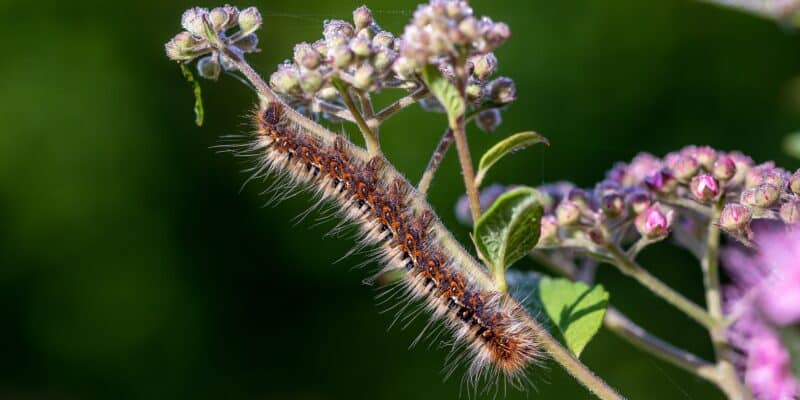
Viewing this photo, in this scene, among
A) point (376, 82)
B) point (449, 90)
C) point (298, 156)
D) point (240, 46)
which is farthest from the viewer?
point (298, 156)

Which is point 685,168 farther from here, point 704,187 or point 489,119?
point 489,119

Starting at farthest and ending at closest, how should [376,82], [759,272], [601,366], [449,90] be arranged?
[601,366], [759,272], [376,82], [449,90]

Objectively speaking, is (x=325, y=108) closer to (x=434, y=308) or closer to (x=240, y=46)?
(x=240, y=46)

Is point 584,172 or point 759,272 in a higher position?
point 759,272

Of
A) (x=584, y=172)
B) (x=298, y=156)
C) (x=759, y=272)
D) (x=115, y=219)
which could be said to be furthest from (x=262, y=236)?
(x=759, y=272)

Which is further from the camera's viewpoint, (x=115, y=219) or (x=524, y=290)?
(x=115, y=219)

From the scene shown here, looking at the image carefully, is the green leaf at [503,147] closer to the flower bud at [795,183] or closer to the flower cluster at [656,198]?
the flower cluster at [656,198]

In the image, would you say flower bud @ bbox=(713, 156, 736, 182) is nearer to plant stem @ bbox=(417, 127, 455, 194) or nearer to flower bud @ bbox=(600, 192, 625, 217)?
flower bud @ bbox=(600, 192, 625, 217)

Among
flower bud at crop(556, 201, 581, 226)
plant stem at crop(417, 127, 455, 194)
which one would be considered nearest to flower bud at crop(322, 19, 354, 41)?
plant stem at crop(417, 127, 455, 194)
